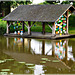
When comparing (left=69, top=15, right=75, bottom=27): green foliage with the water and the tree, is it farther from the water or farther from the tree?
the water

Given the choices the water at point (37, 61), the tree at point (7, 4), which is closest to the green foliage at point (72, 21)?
the tree at point (7, 4)

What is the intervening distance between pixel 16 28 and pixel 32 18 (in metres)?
4.74

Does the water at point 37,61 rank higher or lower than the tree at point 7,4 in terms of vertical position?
lower

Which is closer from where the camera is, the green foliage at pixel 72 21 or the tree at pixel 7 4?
the green foliage at pixel 72 21

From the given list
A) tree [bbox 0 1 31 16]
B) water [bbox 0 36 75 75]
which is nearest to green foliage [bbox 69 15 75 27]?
tree [bbox 0 1 31 16]

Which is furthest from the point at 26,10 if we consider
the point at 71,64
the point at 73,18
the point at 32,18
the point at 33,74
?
the point at 33,74

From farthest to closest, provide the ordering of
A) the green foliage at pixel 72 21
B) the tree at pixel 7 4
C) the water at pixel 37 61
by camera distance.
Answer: the tree at pixel 7 4, the green foliage at pixel 72 21, the water at pixel 37 61

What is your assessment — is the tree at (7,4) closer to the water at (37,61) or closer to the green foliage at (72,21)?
the green foliage at (72,21)

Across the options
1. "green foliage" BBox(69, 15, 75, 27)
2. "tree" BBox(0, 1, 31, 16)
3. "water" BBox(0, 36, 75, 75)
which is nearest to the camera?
"water" BBox(0, 36, 75, 75)

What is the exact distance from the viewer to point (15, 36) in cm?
3362

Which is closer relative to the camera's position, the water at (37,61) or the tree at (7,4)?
the water at (37,61)

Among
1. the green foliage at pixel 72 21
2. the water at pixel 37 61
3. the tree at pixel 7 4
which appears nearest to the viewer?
the water at pixel 37 61

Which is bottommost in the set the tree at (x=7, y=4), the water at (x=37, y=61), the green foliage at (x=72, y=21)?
the water at (x=37, y=61)

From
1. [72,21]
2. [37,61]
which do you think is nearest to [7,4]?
[72,21]
